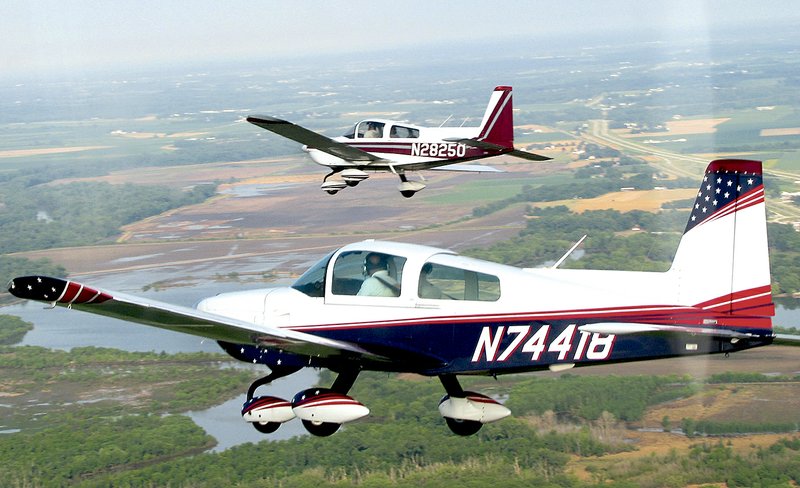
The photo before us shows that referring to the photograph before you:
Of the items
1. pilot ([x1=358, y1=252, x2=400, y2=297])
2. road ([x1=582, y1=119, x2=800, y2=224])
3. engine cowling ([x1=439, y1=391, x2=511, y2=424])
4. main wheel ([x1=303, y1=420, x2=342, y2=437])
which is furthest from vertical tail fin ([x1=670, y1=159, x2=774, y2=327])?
road ([x1=582, y1=119, x2=800, y2=224])

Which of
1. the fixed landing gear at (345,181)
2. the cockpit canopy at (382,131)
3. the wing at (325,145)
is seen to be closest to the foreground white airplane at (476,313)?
the fixed landing gear at (345,181)

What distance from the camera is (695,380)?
80.5m

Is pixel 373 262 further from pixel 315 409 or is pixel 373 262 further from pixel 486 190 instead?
pixel 486 190

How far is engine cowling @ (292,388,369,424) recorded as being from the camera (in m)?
13.4

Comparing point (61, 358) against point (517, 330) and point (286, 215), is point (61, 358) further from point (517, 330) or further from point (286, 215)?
point (517, 330)

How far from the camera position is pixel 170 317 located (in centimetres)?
1249

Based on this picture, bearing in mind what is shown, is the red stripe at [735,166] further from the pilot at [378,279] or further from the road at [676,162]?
the road at [676,162]

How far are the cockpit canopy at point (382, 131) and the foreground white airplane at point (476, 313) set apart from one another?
1076 cm

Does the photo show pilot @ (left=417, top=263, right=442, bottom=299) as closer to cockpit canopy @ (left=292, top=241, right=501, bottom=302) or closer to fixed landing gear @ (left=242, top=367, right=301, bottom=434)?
cockpit canopy @ (left=292, top=241, right=501, bottom=302)

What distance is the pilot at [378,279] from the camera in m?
13.4

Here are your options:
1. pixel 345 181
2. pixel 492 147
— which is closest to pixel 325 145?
pixel 345 181

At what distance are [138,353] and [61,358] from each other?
229 inches

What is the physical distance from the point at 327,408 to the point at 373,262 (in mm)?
1715

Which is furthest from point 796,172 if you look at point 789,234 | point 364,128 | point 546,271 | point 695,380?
point 546,271
